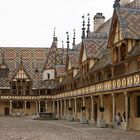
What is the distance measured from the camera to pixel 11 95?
217 feet

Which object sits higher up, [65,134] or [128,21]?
[128,21]

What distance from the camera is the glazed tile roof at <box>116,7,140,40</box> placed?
2858 cm

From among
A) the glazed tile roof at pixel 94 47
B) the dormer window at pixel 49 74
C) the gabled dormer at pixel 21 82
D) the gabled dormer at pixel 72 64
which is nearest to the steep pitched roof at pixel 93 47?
the glazed tile roof at pixel 94 47

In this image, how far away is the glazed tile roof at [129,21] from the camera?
28.6m

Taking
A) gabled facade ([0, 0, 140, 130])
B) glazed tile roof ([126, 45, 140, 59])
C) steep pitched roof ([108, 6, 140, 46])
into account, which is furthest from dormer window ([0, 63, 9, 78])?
glazed tile roof ([126, 45, 140, 59])

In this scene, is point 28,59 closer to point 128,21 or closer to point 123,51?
point 123,51

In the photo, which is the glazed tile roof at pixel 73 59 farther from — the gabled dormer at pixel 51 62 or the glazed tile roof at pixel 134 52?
the glazed tile roof at pixel 134 52

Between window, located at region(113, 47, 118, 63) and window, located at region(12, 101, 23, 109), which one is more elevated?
window, located at region(113, 47, 118, 63)

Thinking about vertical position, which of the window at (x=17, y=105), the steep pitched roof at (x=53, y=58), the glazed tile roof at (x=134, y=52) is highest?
the steep pitched roof at (x=53, y=58)

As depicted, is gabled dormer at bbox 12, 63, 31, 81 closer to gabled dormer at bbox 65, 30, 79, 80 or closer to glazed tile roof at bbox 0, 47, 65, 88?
glazed tile roof at bbox 0, 47, 65, 88

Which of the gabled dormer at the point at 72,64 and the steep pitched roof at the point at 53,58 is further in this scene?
the steep pitched roof at the point at 53,58

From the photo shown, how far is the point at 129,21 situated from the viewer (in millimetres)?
29703

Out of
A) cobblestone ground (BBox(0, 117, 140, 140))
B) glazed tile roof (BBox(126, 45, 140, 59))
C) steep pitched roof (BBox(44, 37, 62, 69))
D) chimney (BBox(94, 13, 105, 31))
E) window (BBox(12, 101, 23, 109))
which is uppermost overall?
chimney (BBox(94, 13, 105, 31))

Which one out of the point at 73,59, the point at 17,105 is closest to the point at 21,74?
the point at 17,105
